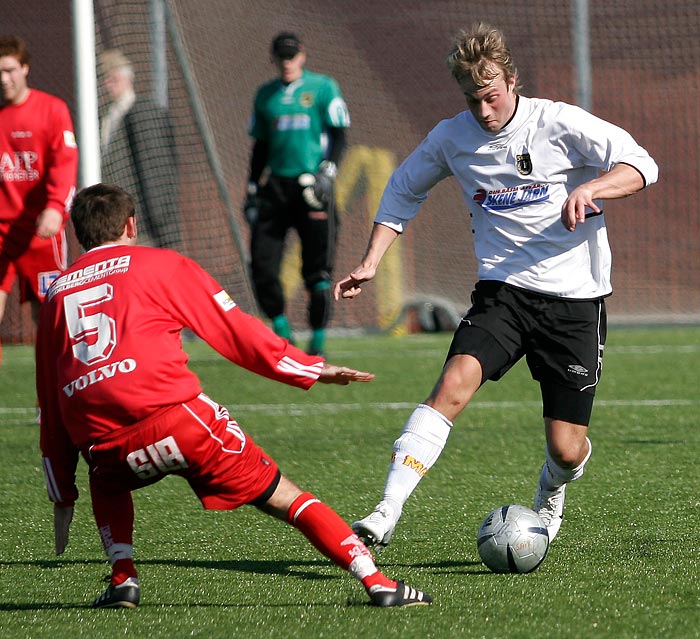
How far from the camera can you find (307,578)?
3.85 meters

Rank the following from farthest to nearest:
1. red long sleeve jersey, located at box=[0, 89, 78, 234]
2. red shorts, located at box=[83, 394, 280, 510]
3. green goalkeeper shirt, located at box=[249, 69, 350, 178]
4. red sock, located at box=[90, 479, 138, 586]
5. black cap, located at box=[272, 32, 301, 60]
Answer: green goalkeeper shirt, located at box=[249, 69, 350, 178], black cap, located at box=[272, 32, 301, 60], red long sleeve jersey, located at box=[0, 89, 78, 234], red sock, located at box=[90, 479, 138, 586], red shorts, located at box=[83, 394, 280, 510]

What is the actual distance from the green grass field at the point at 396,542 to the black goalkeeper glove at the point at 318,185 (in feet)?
6.17

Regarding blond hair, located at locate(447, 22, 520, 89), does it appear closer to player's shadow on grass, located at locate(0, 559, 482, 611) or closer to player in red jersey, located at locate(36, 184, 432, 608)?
player in red jersey, located at locate(36, 184, 432, 608)

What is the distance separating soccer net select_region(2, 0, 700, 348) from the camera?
12.5 meters

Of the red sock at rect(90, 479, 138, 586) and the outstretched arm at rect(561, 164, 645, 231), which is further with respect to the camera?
the outstretched arm at rect(561, 164, 645, 231)

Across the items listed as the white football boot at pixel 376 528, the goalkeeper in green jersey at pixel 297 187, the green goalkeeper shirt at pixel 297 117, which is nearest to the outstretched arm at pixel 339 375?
the white football boot at pixel 376 528

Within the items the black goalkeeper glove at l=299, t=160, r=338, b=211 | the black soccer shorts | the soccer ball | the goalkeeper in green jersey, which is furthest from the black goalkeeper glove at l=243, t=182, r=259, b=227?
the soccer ball

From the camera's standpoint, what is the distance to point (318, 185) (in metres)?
9.34

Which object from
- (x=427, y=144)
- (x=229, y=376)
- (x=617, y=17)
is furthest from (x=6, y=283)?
(x=617, y=17)

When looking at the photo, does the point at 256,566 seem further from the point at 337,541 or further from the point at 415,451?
the point at 337,541

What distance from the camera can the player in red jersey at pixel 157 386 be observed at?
3.25m

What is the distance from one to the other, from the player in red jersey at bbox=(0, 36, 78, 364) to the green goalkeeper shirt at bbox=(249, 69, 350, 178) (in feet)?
9.28

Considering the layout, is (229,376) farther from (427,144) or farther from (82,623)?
(82,623)

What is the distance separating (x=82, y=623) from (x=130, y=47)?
8.46 meters
